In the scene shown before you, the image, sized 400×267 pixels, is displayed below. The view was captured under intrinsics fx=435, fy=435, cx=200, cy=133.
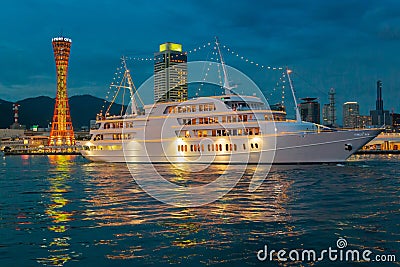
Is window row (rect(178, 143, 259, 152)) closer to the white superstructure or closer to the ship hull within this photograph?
the white superstructure

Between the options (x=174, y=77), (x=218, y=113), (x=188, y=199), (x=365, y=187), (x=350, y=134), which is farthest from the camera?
(x=174, y=77)

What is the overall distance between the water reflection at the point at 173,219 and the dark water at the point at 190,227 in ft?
0.09

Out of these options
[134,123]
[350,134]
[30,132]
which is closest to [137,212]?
[350,134]

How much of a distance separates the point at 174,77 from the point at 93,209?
48828mm

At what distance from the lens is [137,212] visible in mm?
15945

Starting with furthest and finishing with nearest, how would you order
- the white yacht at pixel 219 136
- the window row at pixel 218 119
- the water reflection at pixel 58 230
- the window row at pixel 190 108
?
the window row at pixel 190 108 < the window row at pixel 218 119 < the white yacht at pixel 219 136 < the water reflection at pixel 58 230

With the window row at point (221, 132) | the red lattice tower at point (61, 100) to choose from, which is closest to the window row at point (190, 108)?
the window row at point (221, 132)

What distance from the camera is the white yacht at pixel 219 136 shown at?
124ft

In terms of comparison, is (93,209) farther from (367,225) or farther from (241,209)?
(367,225)

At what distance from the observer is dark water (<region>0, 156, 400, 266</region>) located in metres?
10.5

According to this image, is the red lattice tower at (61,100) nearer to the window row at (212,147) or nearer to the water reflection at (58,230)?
the window row at (212,147)

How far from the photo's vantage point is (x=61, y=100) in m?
130

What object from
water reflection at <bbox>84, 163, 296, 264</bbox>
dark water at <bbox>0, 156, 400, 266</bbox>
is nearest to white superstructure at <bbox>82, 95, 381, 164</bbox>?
water reflection at <bbox>84, 163, 296, 264</bbox>

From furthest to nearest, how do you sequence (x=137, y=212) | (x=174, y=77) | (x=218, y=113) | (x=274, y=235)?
(x=174, y=77)
(x=218, y=113)
(x=137, y=212)
(x=274, y=235)
